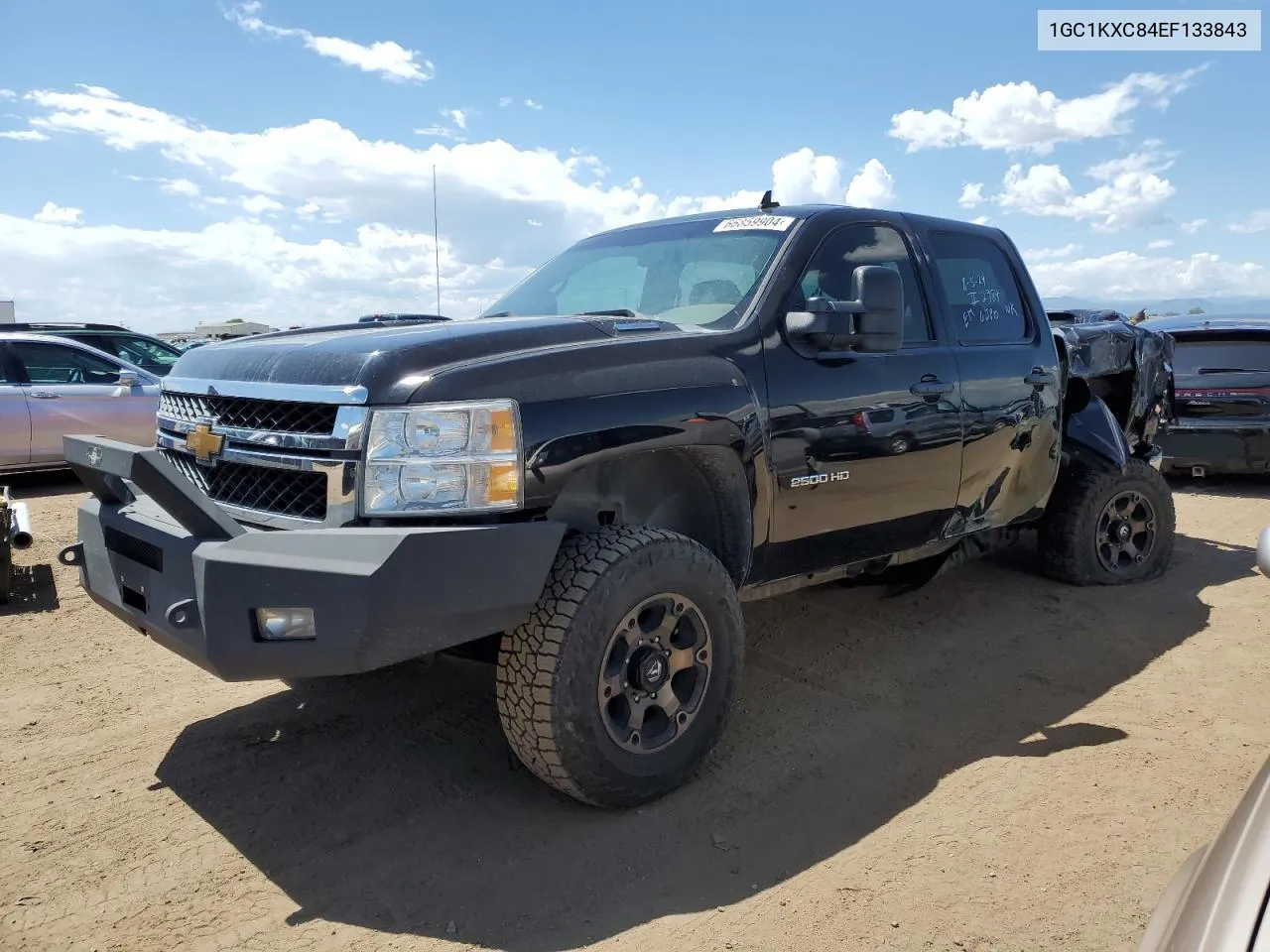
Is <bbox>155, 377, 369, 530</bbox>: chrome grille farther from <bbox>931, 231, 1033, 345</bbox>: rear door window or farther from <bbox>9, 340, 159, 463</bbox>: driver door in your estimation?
<bbox>9, 340, 159, 463</bbox>: driver door

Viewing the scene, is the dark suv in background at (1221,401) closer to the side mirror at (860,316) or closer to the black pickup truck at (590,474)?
the black pickup truck at (590,474)

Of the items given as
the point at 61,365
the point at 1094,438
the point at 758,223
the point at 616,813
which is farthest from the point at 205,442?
the point at 61,365

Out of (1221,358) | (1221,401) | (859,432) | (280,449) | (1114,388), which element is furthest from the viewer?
(1221,358)

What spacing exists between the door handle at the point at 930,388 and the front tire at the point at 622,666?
138 cm

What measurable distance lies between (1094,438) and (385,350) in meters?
4.43

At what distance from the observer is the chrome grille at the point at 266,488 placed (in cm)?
281

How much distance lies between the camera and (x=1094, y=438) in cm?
559

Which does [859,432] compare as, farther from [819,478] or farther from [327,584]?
[327,584]

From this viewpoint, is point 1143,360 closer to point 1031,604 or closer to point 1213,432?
point 1031,604

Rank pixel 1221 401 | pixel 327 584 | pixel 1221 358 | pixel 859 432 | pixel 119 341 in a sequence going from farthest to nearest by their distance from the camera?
pixel 119 341 < pixel 1221 358 < pixel 1221 401 < pixel 859 432 < pixel 327 584

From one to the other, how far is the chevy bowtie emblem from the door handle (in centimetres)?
268

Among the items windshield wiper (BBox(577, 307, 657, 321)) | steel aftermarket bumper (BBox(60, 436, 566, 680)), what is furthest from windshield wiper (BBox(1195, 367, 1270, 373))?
steel aftermarket bumper (BBox(60, 436, 566, 680))

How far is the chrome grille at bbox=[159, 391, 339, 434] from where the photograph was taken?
2.80 meters

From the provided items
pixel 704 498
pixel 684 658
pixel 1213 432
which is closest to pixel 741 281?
pixel 704 498
